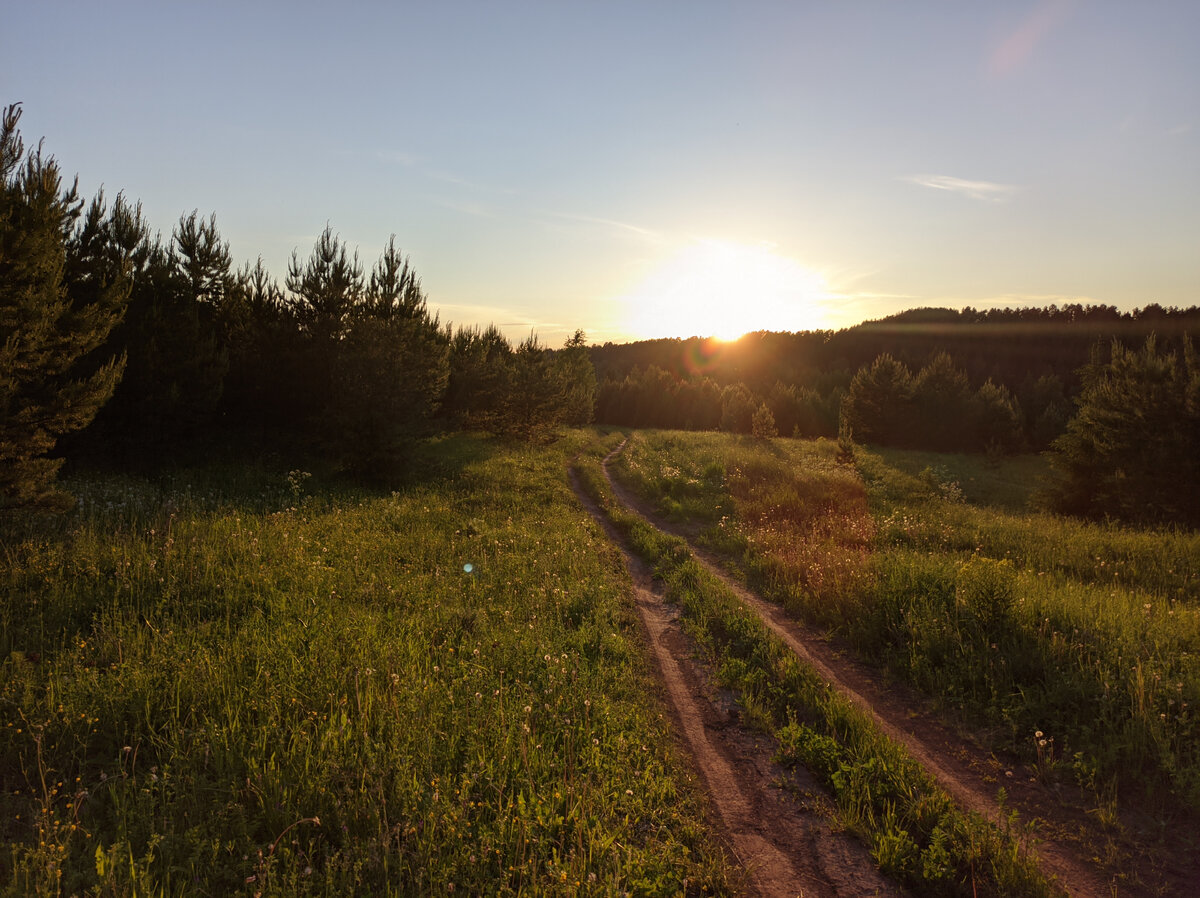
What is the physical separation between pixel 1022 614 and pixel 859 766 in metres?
4.35

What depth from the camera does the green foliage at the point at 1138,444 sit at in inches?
770

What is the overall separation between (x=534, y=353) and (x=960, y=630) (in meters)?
35.4

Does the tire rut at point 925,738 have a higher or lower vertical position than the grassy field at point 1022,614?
lower

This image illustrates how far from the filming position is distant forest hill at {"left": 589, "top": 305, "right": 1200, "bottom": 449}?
65.8 meters

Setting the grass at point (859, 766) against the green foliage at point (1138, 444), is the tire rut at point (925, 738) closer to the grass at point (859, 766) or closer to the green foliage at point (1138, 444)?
the grass at point (859, 766)

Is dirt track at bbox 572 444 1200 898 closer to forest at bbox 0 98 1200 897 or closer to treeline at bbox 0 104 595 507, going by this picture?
forest at bbox 0 98 1200 897

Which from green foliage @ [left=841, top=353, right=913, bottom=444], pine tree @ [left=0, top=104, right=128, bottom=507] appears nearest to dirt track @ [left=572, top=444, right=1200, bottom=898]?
pine tree @ [left=0, top=104, right=128, bottom=507]

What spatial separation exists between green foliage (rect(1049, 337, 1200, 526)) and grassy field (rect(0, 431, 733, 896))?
2359 centimetres

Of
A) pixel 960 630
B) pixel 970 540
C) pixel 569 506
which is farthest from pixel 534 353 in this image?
pixel 960 630

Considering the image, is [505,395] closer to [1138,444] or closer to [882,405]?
[1138,444]

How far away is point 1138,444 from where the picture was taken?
21.0 metres

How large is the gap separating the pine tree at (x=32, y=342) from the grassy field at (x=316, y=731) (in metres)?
2.19

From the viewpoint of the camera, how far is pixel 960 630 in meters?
7.48

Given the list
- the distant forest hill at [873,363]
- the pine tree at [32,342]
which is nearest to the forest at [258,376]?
the pine tree at [32,342]
